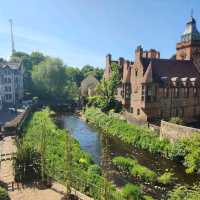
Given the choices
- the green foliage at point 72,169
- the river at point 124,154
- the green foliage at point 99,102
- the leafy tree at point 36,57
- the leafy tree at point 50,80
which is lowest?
the river at point 124,154

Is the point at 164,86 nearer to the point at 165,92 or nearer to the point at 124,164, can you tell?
the point at 165,92

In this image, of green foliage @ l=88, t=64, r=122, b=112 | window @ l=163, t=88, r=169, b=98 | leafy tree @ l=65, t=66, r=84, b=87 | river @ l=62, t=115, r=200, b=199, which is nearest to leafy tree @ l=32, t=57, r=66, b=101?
leafy tree @ l=65, t=66, r=84, b=87

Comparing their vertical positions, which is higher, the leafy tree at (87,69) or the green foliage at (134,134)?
the leafy tree at (87,69)

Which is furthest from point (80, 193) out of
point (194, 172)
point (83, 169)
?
point (194, 172)

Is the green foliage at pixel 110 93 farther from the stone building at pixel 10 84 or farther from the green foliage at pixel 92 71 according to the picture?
the green foliage at pixel 92 71

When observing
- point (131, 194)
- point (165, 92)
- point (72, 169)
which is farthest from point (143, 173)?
point (165, 92)

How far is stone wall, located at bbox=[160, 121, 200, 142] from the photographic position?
3372 centimetres

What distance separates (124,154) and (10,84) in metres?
51.8

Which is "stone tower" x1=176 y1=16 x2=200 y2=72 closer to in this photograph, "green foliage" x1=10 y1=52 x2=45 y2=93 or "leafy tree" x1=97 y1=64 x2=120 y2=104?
"leafy tree" x1=97 y1=64 x2=120 y2=104

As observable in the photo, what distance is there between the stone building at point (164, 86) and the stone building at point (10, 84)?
36178 millimetres

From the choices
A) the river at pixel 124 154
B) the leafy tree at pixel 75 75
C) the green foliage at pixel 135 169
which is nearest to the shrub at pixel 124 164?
the green foliage at pixel 135 169

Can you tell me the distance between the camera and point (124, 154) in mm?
35438

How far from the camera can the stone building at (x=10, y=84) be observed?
7506cm

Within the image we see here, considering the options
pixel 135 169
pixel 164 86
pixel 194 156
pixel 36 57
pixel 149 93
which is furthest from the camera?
pixel 36 57
